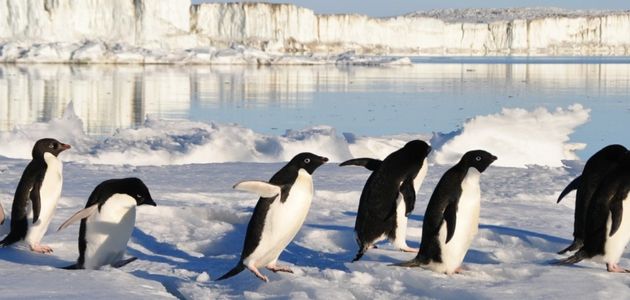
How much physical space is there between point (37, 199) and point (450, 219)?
209 centimetres

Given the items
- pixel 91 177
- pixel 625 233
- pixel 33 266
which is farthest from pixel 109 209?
pixel 91 177

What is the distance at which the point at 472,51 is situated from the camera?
105 metres

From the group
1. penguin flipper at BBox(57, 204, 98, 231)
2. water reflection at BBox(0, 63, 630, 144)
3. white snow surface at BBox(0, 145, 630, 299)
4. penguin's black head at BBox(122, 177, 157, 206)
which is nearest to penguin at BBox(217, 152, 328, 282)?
white snow surface at BBox(0, 145, 630, 299)

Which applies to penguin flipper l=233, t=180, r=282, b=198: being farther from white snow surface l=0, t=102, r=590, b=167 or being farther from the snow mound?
the snow mound

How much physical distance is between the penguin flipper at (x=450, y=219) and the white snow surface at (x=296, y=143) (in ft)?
20.9

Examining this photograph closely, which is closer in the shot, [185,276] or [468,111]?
[185,276]

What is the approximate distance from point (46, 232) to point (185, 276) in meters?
1.32

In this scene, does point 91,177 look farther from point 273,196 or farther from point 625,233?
point 625,233

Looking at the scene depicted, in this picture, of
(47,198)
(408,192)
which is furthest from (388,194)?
(47,198)

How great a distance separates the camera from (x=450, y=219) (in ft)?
13.1

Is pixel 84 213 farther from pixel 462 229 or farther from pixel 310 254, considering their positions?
pixel 462 229

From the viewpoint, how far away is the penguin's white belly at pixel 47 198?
4621 mm

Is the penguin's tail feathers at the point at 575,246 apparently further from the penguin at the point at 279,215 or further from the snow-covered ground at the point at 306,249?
the penguin at the point at 279,215

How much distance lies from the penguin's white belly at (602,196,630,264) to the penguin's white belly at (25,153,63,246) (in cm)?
275
